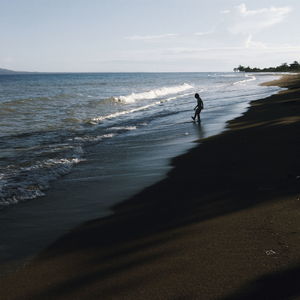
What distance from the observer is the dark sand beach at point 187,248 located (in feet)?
10.8

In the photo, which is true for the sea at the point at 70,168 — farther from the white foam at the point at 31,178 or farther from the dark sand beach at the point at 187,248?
the dark sand beach at the point at 187,248

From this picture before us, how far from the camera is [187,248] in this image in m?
4.06

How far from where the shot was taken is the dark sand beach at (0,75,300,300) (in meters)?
3.30

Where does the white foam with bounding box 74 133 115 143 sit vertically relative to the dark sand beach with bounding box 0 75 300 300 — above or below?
above

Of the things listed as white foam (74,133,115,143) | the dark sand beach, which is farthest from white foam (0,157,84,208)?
white foam (74,133,115,143)

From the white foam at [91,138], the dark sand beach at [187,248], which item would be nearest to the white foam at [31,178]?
the dark sand beach at [187,248]

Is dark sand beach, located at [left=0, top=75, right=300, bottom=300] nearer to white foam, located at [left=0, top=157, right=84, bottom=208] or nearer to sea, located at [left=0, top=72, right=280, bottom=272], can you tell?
sea, located at [left=0, top=72, right=280, bottom=272]

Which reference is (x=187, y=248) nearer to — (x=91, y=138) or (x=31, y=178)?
(x=31, y=178)

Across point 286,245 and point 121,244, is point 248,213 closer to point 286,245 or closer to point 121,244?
point 286,245

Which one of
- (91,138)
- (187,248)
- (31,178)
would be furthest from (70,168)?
(187,248)

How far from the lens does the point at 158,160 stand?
30.1 ft

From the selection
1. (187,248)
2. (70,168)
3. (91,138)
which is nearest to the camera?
(187,248)

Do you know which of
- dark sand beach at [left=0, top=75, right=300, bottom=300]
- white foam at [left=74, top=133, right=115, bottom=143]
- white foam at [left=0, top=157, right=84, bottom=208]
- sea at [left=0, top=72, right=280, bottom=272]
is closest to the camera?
dark sand beach at [left=0, top=75, right=300, bottom=300]

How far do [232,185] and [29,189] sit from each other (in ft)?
12.7
